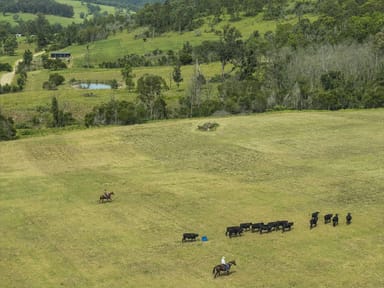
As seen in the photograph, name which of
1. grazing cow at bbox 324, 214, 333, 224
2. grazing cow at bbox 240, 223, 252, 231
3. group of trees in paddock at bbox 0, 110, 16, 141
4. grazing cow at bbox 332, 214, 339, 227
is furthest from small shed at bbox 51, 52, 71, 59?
grazing cow at bbox 332, 214, 339, 227

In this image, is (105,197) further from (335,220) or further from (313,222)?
(335,220)

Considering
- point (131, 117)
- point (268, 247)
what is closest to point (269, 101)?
point (131, 117)

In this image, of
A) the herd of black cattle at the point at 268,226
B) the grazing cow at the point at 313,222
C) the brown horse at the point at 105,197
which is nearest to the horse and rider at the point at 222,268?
the herd of black cattle at the point at 268,226

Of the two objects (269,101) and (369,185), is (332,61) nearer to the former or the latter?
(269,101)

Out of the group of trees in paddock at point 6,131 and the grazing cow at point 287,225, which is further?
the group of trees in paddock at point 6,131

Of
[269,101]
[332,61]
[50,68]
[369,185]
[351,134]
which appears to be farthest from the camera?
[50,68]

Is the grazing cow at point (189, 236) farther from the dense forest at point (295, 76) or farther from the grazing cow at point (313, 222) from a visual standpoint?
the dense forest at point (295, 76)

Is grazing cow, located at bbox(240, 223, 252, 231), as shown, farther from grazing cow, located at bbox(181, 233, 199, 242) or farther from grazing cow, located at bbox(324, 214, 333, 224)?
grazing cow, located at bbox(324, 214, 333, 224)
